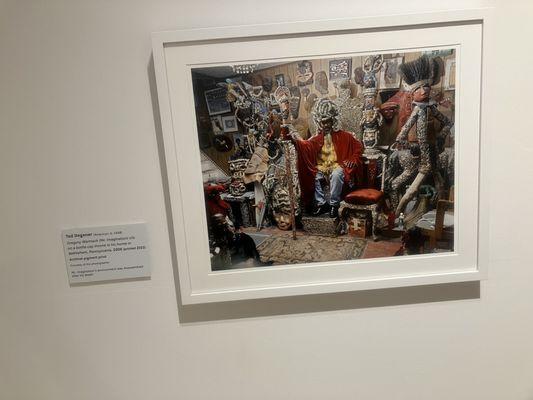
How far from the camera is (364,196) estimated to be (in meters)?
0.76

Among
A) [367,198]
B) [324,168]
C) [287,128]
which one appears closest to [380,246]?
[367,198]

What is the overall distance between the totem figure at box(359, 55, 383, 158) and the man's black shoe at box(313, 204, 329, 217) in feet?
0.47

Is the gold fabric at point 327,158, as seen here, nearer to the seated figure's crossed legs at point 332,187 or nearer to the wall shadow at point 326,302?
the seated figure's crossed legs at point 332,187

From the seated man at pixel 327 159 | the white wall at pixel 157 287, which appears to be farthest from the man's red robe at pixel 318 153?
the white wall at pixel 157 287

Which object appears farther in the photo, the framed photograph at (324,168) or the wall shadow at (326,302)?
the wall shadow at (326,302)

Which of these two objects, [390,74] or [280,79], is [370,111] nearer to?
[390,74]

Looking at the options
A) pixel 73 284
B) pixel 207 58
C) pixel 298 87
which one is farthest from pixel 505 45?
pixel 73 284

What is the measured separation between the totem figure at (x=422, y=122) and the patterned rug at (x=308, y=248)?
13 cm

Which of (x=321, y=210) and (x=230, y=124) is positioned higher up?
(x=230, y=124)

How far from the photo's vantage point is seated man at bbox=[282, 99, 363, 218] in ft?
2.39

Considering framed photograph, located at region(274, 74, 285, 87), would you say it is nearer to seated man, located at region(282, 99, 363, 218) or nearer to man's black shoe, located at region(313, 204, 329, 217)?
seated man, located at region(282, 99, 363, 218)

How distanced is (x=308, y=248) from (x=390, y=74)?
418 mm

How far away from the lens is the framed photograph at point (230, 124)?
72 centimetres

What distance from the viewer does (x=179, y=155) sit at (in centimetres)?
73
